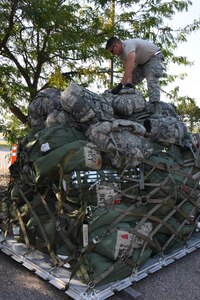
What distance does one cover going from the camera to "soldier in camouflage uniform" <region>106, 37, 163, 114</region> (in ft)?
14.5

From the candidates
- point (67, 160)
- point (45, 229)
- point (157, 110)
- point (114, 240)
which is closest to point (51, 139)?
point (67, 160)

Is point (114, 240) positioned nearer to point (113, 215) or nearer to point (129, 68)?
point (113, 215)

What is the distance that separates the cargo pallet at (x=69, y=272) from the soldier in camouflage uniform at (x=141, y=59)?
5.89 ft

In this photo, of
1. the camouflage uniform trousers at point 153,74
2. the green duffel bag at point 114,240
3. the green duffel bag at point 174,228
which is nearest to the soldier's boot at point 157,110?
the camouflage uniform trousers at point 153,74

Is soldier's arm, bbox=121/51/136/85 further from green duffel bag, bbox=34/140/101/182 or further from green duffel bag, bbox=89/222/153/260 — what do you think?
green duffel bag, bbox=89/222/153/260

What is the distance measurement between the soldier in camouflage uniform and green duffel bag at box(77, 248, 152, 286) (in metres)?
2.06

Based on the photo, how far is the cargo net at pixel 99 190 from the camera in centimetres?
304

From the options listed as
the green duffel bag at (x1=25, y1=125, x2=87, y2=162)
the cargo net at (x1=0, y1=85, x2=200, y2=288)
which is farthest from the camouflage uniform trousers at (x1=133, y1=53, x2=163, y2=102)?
the green duffel bag at (x1=25, y1=125, x2=87, y2=162)

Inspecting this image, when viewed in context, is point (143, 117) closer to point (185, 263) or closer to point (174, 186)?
point (174, 186)

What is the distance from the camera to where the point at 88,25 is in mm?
6273

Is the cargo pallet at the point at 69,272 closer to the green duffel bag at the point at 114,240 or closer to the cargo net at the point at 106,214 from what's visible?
the cargo net at the point at 106,214

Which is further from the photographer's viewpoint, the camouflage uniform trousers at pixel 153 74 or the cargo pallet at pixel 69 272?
the camouflage uniform trousers at pixel 153 74

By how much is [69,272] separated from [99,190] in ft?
2.75

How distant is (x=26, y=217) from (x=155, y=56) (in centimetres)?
278
